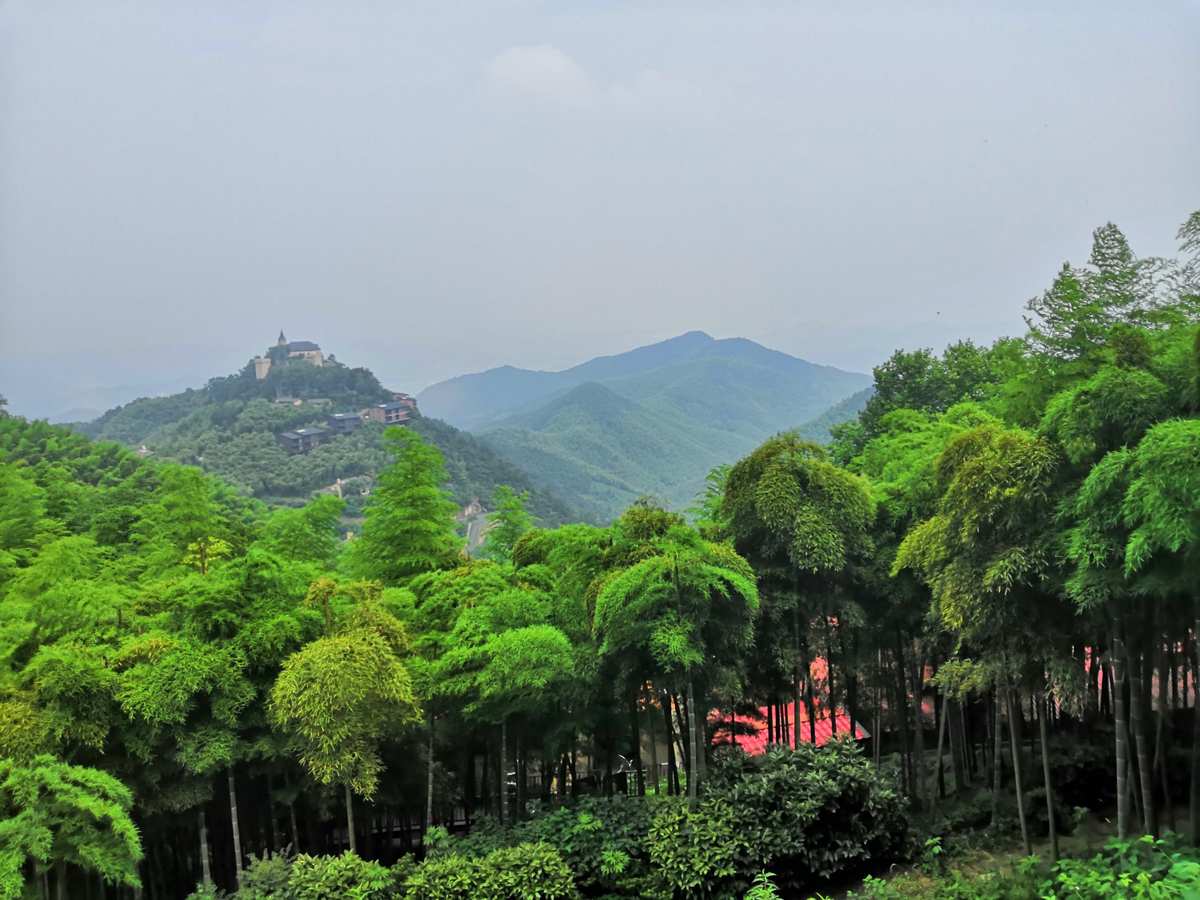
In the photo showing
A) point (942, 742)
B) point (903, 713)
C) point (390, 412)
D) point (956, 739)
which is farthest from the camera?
point (390, 412)

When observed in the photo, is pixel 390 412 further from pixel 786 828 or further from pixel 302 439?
pixel 786 828

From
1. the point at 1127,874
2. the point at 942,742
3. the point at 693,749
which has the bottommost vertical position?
the point at 942,742

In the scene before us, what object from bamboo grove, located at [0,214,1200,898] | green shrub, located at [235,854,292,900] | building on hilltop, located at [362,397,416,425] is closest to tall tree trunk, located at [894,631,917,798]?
bamboo grove, located at [0,214,1200,898]

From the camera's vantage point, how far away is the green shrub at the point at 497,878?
636 centimetres

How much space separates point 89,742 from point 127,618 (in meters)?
1.06

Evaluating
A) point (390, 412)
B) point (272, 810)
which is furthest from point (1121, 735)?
point (390, 412)

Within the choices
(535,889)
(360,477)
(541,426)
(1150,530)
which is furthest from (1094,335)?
(541,426)

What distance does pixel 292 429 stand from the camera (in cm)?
5312

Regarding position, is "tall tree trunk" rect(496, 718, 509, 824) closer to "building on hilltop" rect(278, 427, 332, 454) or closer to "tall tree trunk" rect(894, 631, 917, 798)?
"tall tree trunk" rect(894, 631, 917, 798)

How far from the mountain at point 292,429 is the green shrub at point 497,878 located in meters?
31.0

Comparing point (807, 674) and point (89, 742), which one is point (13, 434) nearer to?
point (89, 742)

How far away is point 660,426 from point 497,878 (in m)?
94.2

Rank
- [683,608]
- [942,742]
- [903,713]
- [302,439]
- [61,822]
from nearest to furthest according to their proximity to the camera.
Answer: [61,822], [683,608], [942,742], [903,713], [302,439]

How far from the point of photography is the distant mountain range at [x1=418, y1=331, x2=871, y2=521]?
7100 centimetres
